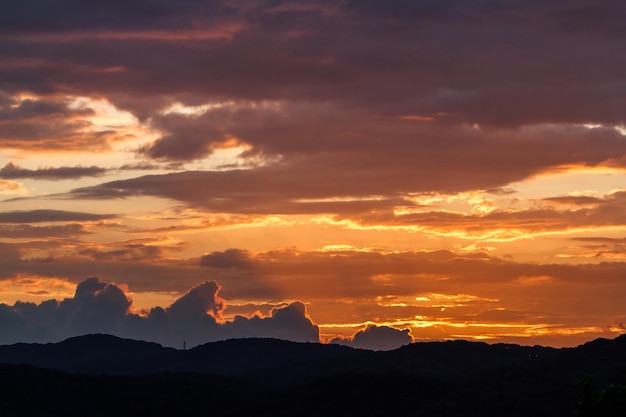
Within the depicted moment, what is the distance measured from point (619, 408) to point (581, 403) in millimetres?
2048

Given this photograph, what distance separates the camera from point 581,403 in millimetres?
53062

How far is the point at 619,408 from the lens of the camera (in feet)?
170
